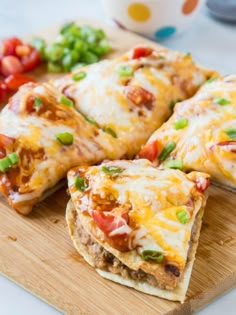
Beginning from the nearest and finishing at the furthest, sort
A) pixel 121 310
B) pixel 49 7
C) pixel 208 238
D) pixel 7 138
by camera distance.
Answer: pixel 121 310, pixel 208 238, pixel 7 138, pixel 49 7

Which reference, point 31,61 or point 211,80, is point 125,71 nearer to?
point 211,80

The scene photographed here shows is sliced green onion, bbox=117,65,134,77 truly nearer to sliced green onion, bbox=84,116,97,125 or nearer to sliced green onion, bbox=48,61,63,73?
sliced green onion, bbox=84,116,97,125

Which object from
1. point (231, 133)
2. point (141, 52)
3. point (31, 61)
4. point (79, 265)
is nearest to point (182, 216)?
point (79, 265)

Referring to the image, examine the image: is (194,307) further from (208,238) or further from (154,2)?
(154,2)

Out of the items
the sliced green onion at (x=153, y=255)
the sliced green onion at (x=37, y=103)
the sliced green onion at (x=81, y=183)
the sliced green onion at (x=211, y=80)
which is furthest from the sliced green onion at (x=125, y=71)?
the sliced green onion at (x=153, y=255)

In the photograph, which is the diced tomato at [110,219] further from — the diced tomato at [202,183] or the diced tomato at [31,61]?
the diced tomato at [31,61]

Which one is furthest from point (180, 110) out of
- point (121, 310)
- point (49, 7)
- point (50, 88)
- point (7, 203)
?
point (49, 7)
